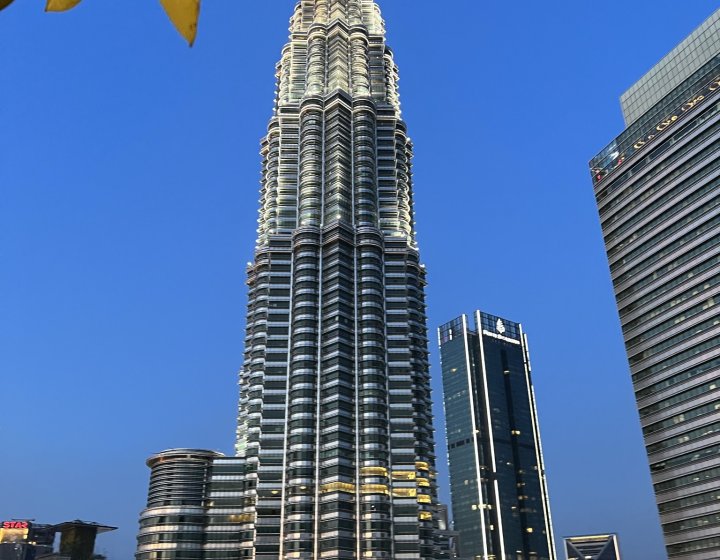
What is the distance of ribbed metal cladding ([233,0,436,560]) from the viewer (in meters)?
123

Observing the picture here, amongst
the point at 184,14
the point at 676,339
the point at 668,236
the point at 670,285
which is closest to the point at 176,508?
the point at 676,339

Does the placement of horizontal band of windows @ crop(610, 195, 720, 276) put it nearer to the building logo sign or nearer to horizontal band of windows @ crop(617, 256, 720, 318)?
horizontal band of windows @ crop(617, 256, 720, 318)

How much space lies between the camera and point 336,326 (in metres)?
137

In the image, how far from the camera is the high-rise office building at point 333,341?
403 ft

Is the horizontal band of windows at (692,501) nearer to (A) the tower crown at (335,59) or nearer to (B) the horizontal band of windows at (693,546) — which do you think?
(B) the horizontal band of windows at (693,546)

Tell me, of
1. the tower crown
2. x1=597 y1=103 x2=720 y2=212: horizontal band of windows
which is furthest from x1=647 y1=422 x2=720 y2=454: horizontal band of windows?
the tower crown

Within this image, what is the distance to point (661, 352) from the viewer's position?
358ft

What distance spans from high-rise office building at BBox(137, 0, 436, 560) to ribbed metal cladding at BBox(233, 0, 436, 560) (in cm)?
31

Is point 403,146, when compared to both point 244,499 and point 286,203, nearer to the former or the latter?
point 286,203

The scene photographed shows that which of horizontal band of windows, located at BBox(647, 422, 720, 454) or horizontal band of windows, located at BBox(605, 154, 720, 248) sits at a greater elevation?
horizontal band of windows, located at BBox(605, 154, 720, 248)

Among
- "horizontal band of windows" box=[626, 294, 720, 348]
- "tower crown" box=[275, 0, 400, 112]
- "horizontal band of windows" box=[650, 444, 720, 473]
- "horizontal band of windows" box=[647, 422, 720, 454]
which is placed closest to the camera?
"horizontal band of windows" box=[650, 444, 720, 473]

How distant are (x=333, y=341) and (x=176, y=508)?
4264 centimetres

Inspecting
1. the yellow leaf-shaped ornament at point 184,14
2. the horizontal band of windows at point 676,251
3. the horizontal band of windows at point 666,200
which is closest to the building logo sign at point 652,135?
the horizontal band of windows at point 666,200

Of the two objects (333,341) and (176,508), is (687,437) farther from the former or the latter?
(176,508)
